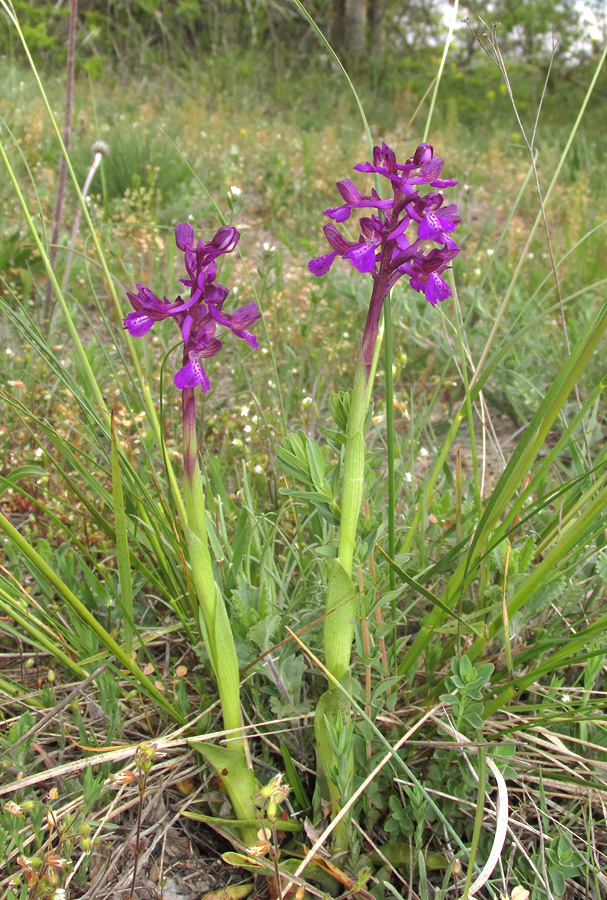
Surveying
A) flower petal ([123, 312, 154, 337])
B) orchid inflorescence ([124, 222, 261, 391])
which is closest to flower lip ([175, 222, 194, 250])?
orchid inflorescence ([124, 222, 261, 391])

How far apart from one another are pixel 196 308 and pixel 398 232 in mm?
279

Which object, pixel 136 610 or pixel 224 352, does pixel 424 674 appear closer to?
pixel 136 610

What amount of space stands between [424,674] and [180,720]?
497 millimetres

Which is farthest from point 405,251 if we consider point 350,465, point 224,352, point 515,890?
point 224,352

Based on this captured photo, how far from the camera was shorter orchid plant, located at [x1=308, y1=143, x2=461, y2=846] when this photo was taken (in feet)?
2.82

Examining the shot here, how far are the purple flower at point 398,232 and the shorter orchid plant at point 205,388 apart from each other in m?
0.13

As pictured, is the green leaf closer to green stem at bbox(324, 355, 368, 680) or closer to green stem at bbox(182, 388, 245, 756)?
green stem at bbox(182, 388, 245, 756)

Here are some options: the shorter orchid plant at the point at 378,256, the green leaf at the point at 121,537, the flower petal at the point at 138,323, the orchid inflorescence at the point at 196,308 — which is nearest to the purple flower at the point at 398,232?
the shorter orchid plant at the point at 378,256

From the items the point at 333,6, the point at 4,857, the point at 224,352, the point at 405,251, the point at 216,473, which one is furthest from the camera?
the point at 333,6

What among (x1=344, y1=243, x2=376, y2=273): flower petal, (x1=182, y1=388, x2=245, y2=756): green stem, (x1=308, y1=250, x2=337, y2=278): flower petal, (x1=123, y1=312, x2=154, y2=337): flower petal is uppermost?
(x1=344, y1=243, x2=376, y2=273): flower petal

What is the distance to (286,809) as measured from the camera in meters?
1.22

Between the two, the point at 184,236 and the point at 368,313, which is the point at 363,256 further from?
the point at 184,236

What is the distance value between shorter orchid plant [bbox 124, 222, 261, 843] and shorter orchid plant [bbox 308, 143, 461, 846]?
0.43 ft

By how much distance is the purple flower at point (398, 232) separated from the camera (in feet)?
2.80
